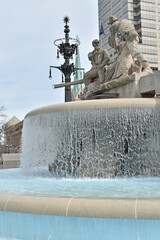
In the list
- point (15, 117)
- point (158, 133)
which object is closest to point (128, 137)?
point (158, 133)

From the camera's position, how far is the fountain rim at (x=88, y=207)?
362 centimetres

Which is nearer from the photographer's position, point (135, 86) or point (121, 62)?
point (135, 86)

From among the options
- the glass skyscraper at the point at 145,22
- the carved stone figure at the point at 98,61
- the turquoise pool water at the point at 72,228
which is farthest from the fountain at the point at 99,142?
the glass skyscraper at the point at 145,22

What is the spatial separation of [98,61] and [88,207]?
887 cm

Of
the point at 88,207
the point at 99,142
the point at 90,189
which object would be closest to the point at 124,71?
the point at 99,142

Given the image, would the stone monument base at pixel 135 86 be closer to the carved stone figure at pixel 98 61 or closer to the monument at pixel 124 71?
the monument at pixel 124 71

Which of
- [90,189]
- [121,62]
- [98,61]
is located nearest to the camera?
[90,189]

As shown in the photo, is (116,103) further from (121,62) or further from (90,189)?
(121,62)

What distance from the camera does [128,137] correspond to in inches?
337

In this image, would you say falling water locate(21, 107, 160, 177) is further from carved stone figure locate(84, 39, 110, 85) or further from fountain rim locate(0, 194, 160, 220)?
fountain rim locate(0, 194, 160, 220)

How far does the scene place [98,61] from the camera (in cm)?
1201

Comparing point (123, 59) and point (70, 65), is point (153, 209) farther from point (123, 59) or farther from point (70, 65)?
point (70, 65)

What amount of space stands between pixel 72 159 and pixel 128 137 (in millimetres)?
1735

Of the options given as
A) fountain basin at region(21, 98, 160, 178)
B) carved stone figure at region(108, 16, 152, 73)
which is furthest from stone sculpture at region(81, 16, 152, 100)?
fountain basin at region(21, 98, 160, 178)
